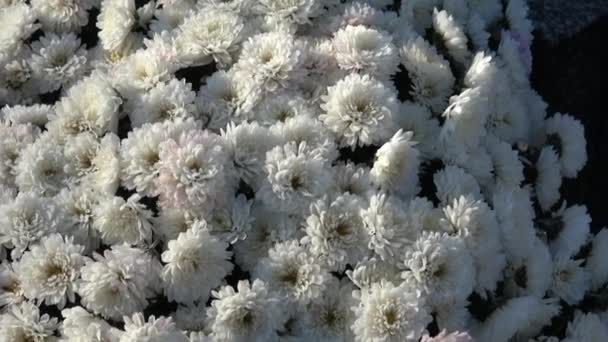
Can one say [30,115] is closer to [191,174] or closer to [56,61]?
[56,61]

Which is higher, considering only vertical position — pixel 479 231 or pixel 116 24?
pixel 116 24

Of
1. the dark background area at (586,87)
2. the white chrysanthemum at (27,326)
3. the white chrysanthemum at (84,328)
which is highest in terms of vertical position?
the white chrysanthemum at (84,328)

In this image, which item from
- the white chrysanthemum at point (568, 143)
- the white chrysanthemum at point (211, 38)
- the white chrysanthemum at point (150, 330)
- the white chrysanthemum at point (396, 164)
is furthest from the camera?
the white chrysanthemum at point (568, 143)

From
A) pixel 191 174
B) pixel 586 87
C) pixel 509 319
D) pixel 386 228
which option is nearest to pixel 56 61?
pixel 191 174

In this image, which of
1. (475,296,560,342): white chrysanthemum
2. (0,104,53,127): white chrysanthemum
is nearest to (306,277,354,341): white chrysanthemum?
(475,296,560,342): white chrysanthemum

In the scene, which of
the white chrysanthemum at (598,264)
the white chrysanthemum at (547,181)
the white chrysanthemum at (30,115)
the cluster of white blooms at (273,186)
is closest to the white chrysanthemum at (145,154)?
the cluster of white blooms at (273,186)

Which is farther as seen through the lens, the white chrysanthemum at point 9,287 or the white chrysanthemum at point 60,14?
the white chrysanthemum at point 60,14

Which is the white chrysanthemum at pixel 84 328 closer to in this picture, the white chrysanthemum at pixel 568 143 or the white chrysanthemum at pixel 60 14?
the white chrysanthemum at pixel 60 14
